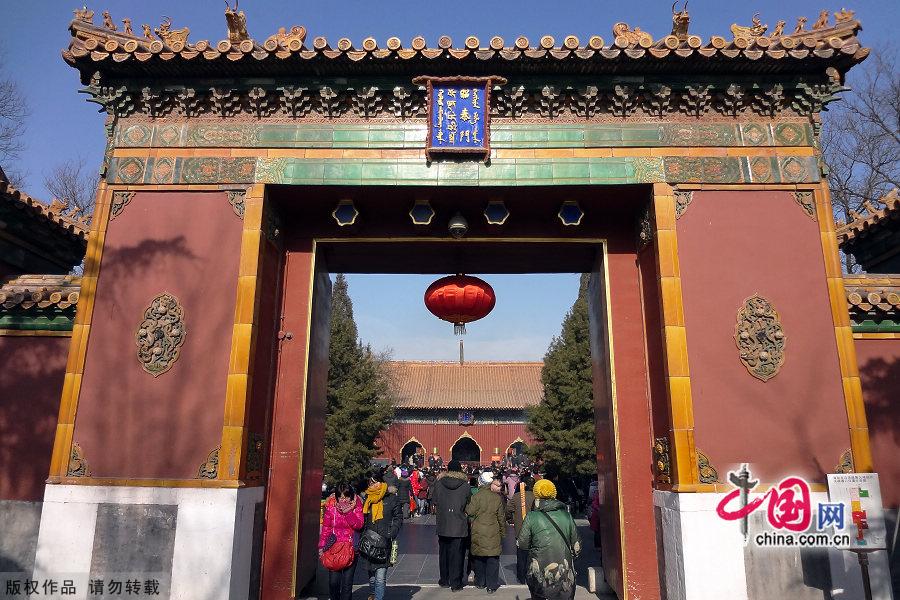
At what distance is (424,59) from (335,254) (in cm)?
290

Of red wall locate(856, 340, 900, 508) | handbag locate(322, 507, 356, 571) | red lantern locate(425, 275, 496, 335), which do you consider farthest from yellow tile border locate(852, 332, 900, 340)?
handbag locate(322, 507, 356, 571)

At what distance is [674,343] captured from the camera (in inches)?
244

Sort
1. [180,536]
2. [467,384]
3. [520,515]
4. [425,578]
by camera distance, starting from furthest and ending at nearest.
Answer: [467,384]
[520,515]
[425,578]
[180,536]

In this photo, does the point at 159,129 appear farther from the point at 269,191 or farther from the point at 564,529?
the point at 564,529

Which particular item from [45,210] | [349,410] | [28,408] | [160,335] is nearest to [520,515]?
[160,335]

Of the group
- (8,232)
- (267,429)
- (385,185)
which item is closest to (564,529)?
(267,429)

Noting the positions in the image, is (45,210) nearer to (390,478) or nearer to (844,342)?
(390,478)

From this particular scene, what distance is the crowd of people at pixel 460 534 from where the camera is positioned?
5.08 metres

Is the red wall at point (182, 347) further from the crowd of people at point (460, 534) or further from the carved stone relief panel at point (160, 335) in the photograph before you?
the crowd of people at point (460, 534)

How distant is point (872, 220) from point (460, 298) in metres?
6.12

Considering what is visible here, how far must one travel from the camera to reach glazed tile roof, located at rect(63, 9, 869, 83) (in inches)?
253

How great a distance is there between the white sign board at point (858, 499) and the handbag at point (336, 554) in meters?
5.01

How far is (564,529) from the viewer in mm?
5113

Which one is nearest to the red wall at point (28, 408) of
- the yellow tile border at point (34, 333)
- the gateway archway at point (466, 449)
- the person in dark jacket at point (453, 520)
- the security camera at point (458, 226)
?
the yellow tile border at point (34, 333)
